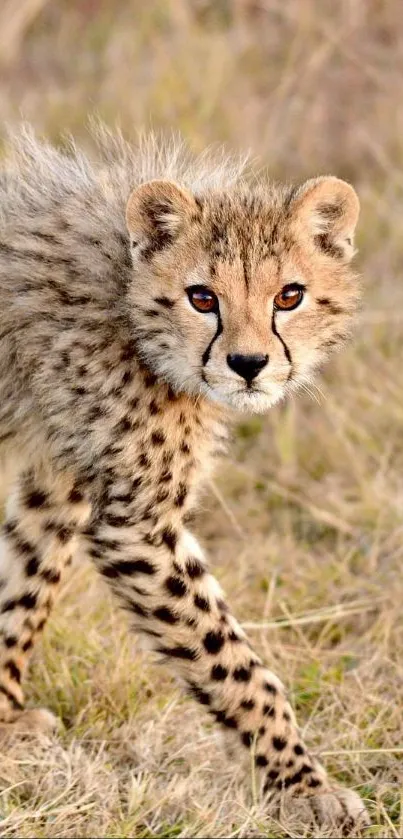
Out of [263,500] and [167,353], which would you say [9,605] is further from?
[263,500]

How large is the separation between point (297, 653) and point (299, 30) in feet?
15.2

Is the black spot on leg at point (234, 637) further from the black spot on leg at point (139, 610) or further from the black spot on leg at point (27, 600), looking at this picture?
the black spot on leg at point (27, 600)

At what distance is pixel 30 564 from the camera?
161 inches

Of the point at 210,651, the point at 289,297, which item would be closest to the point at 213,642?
the point at 210,651

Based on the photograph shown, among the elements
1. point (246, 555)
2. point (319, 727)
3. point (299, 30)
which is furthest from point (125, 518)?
point (299, 30)

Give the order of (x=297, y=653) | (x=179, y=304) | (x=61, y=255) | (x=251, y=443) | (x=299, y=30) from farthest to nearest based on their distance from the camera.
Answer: (x=299, y=30), (x=251, y=443), (x=297, y=653), (x=61, y=255), (x=179, y=304)

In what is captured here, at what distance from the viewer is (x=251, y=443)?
20.0 feet

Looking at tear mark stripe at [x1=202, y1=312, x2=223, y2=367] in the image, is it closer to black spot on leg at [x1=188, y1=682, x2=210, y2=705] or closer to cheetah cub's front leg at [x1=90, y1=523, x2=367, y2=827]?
cheetah cub's front leg at [x1=90, y1=523, x2=367, y2=827]

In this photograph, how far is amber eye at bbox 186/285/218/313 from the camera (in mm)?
3395

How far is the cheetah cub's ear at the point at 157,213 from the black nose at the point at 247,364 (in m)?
0.44

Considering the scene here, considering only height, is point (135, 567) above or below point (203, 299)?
below

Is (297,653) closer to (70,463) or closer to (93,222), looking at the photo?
(70,463)

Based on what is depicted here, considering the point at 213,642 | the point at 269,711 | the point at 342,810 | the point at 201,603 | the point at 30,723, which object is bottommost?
the point at 342,810

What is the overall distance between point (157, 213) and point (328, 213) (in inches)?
18.3
